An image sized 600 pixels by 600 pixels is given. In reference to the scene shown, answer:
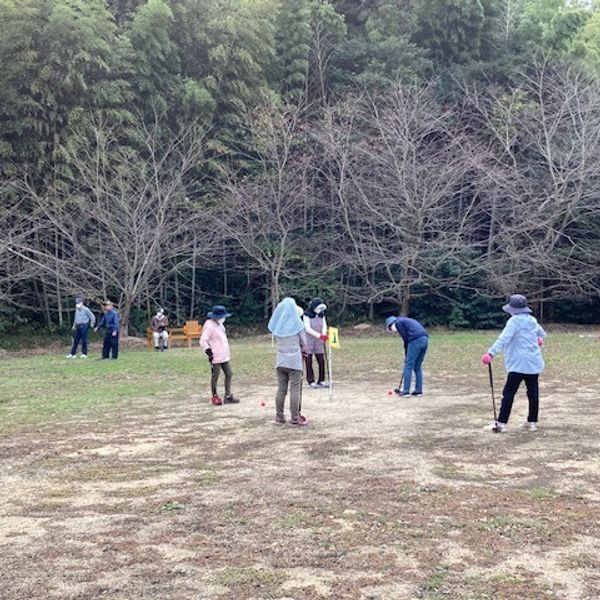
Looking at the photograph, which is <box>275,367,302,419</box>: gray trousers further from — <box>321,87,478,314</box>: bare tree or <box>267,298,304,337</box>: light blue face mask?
<box>321,87,478,314</box>: bare tree

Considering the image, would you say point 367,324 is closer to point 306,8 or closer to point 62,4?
point 306,8

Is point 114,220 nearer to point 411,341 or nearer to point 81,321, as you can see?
point 81,321

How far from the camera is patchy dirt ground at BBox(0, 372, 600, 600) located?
334 cm

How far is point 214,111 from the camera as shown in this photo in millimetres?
22875

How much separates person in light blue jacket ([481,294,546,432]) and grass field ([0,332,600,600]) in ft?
0.71

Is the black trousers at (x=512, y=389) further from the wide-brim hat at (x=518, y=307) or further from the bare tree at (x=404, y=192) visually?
the bare tree at (x=404, y=192)

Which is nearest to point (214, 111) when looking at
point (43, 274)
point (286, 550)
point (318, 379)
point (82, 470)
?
point (43, 274)

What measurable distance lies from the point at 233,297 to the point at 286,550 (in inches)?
832

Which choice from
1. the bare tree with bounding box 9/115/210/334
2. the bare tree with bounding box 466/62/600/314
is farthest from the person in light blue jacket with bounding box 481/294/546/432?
the bare tree with bounding box 466/62/600/314

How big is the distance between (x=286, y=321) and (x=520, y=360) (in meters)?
2.35

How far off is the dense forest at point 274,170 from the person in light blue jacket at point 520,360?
13.7m

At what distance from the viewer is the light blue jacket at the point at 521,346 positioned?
6.69 m

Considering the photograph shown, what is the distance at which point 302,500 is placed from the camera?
4.62 meters

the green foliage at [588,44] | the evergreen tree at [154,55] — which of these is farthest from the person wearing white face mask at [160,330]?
the green foliage at [588,44]
